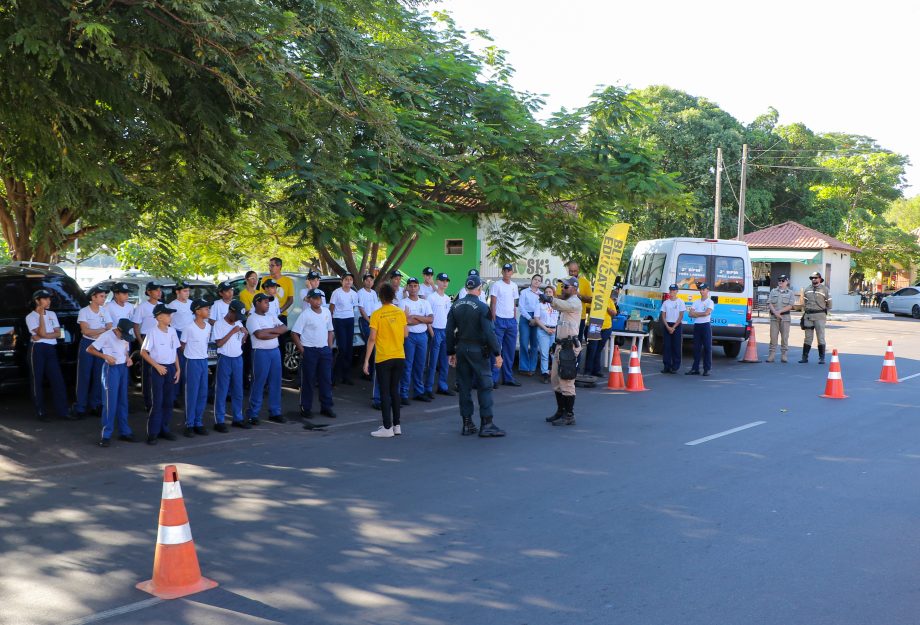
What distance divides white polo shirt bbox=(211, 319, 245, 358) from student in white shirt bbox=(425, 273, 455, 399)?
3.36 metres

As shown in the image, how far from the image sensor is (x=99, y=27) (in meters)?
6.71

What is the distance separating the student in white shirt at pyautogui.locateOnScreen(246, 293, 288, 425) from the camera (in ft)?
33.3

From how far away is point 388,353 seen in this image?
→ 978 cm

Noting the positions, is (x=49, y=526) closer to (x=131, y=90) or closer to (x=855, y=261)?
(x=131, y=90)

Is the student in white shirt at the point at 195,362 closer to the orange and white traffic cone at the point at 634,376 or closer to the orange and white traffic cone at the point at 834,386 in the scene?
the orange and white traffic cone at the point at 634,376

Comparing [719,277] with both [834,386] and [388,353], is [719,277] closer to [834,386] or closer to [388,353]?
[834,386]

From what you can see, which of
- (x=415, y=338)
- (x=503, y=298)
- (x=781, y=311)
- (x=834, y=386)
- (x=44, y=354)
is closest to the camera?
(x=44, y=354)

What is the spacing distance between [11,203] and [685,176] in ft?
113

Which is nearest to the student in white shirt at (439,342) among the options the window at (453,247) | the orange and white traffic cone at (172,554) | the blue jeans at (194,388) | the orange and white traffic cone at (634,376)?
the orange and white traffic cone at (634,376)

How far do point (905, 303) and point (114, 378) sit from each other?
41004 mm

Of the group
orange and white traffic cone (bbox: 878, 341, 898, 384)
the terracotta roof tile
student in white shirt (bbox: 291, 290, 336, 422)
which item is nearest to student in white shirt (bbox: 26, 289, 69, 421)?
student in white shirt (bbox: 291, 290, 336, 422)

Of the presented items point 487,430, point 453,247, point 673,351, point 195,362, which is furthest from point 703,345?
point 453,247

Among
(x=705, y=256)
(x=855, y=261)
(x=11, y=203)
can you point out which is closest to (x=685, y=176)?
(x=855, y=261)

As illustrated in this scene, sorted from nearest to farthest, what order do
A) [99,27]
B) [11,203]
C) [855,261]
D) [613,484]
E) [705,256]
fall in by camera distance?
[99,27] → [613,484] → [11,203] → [705,256] → [855,261]
